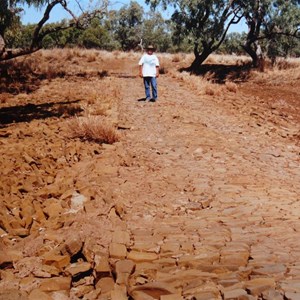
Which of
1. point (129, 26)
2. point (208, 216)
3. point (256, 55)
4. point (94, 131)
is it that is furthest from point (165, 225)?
point (129, 26)

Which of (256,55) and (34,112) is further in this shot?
(256,55)

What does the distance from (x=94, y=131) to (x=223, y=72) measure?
1496 centimetres

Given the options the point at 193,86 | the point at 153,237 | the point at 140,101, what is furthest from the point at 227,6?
the point at 153,237

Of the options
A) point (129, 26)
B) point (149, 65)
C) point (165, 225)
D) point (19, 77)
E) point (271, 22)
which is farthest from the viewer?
point (129, 26)

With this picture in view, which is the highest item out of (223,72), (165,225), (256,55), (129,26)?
(129,26)

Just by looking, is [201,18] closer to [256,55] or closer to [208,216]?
[256,55]

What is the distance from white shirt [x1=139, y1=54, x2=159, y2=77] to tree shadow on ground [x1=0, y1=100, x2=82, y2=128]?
193 cm

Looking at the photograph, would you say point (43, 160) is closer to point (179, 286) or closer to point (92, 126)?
point (92, 126)

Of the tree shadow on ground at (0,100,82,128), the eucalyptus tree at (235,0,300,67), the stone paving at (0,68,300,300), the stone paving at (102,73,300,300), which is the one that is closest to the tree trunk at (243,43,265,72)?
the eucalyptus tree at (235,0,300,67)

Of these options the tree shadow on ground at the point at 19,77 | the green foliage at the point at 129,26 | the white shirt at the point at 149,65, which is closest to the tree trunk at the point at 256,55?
the tree shadow on ground at the point at 19,77

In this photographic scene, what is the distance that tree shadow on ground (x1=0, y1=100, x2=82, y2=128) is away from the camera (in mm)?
9130

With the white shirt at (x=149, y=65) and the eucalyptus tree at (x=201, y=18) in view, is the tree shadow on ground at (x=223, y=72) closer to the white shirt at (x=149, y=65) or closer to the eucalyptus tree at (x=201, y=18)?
the eucalyptus tree at (x=201, y=18)

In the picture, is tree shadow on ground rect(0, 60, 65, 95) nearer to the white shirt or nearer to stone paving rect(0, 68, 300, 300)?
the white shirt

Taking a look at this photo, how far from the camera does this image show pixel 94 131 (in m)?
7.02
